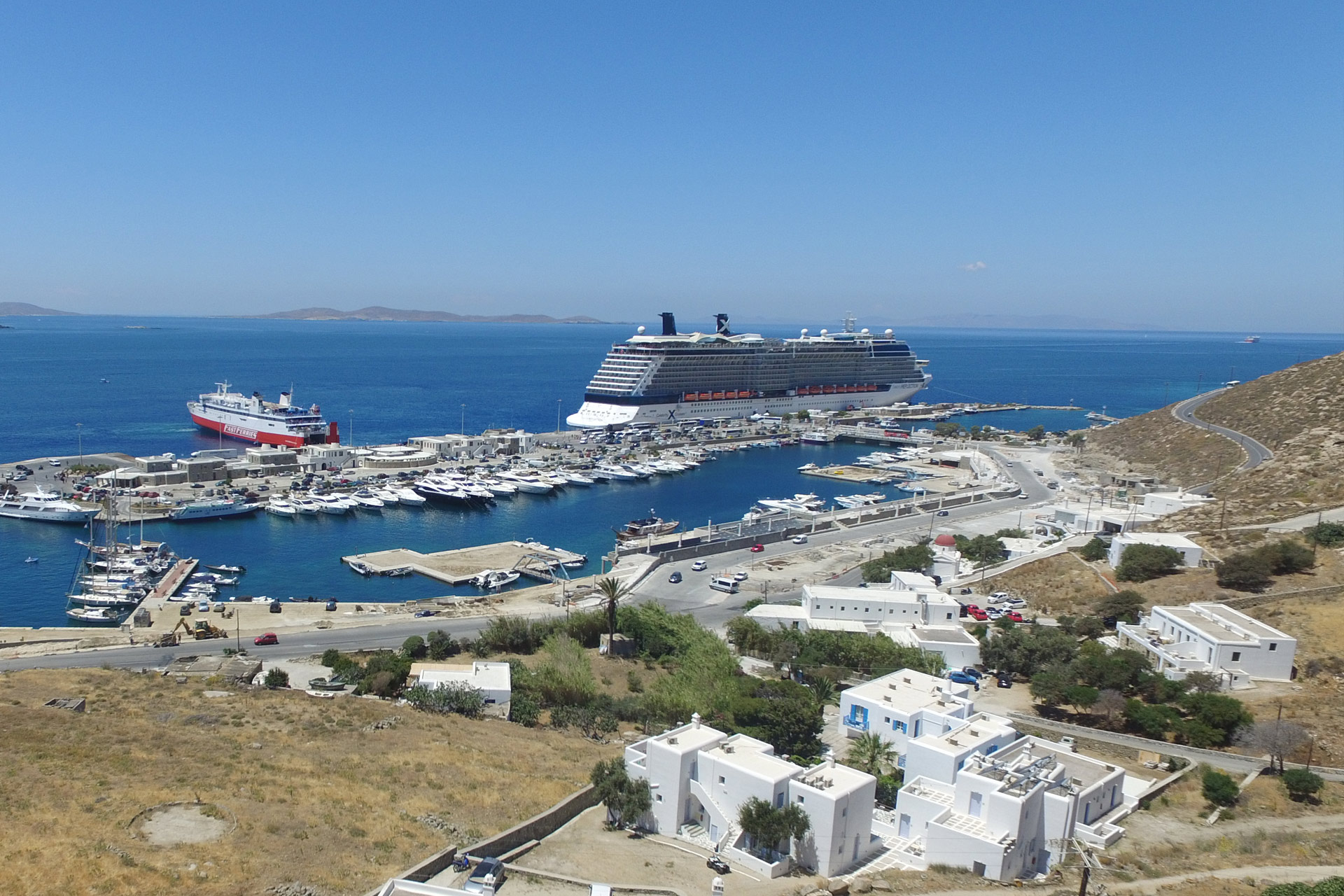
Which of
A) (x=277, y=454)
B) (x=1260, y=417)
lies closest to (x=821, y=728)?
(x=277, y=454)

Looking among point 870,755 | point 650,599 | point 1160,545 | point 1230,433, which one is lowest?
point 650,599

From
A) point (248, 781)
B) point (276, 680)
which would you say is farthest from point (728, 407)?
Answer: point (248, 781)

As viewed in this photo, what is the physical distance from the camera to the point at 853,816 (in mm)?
14234

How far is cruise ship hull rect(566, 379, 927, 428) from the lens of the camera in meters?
76.1

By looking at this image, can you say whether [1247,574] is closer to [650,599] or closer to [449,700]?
[650,599]

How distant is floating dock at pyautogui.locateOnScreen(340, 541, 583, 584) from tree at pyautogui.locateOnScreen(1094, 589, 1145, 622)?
19780 mm

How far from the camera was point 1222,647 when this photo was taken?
21578 millimetres

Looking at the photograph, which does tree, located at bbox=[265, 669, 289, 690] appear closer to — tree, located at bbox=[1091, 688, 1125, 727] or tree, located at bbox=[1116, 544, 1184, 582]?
tree, located at bbox=[1091, 688, 1125, 727]

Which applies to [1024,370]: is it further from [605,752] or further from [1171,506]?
[605,752]

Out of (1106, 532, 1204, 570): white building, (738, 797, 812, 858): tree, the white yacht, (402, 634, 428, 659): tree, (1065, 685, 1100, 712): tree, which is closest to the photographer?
(738, 797, 812, 858): tree

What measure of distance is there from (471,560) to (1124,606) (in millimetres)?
24214

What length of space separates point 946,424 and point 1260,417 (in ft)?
78.4

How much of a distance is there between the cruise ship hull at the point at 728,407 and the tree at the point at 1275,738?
59.1 meters

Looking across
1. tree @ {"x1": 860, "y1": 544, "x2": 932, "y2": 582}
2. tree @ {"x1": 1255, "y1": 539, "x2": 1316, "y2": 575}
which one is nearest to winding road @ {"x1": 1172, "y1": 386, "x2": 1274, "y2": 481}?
tree @ {"x1": 1255, "y1": 539, "x2": 1316, "y2": 575}
